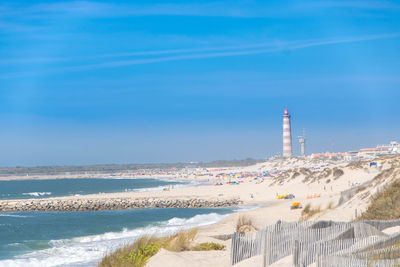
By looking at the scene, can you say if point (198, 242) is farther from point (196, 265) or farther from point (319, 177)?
point (319, 177)

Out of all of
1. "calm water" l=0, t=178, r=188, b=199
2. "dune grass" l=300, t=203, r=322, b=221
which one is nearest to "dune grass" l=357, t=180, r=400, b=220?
"dune grass" l=300, t=203, r=322, b=221

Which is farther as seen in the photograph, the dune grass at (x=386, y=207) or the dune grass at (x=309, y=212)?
the dune grass at (x=309, y=212)

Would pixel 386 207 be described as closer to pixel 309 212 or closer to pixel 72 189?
pixel 309 212

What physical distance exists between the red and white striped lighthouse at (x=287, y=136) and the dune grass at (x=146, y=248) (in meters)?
119

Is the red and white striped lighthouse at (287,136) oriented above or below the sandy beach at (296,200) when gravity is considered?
above

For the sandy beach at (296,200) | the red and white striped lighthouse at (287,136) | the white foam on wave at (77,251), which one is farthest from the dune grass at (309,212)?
the red and white striped lighthouse at (287,136)

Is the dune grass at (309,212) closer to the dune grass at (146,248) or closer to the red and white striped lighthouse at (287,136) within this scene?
the dune grass at (146,248)

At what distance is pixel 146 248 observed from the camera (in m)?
11.9

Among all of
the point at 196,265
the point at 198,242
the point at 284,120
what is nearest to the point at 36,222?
the point at 198,242

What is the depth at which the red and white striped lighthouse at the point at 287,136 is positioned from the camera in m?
131

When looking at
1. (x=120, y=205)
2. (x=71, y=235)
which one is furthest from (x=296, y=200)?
(x=71, y=235)

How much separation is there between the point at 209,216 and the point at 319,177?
22.5 m

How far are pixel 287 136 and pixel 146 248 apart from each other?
122 m

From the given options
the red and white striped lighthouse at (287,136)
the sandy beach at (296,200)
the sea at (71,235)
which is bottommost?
the sea at (71,235)
